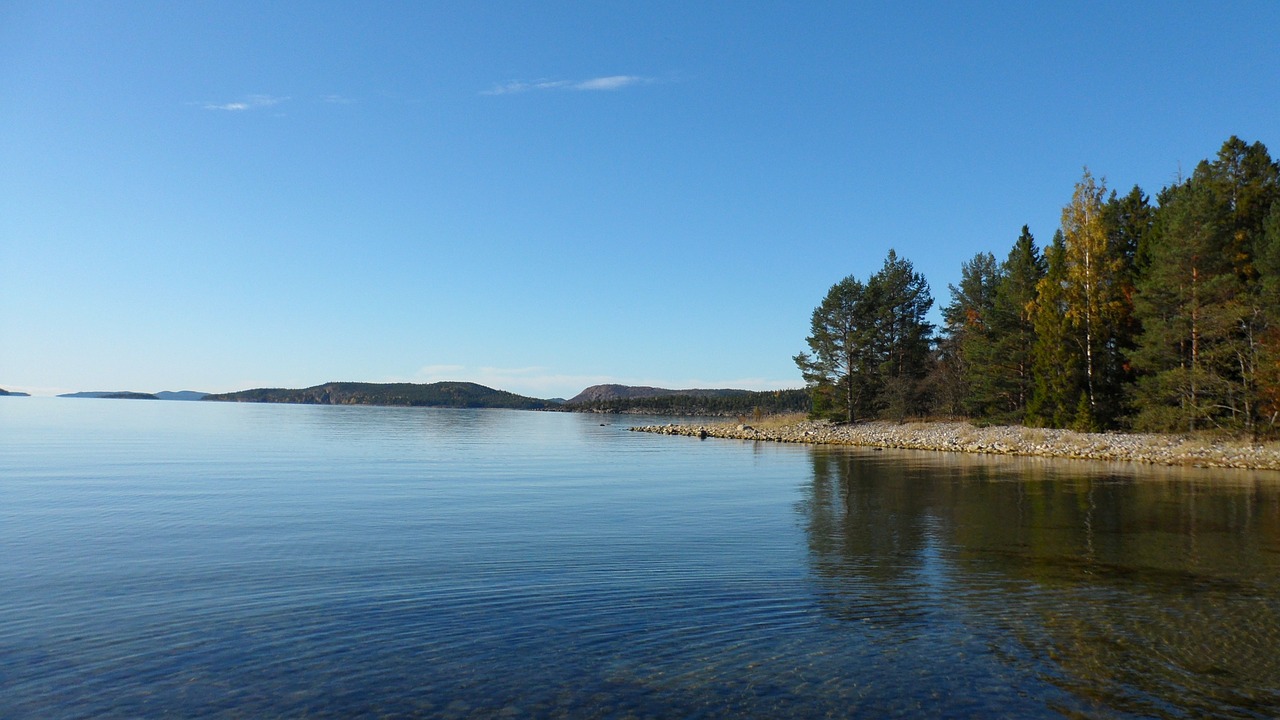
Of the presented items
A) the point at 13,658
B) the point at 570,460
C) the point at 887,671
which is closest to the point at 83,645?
the point at 13,658

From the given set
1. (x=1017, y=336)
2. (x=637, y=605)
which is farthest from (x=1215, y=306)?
(x=637, y=605)

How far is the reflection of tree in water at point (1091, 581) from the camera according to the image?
7324mm

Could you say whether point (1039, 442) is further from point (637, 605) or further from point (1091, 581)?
point (637, 605)

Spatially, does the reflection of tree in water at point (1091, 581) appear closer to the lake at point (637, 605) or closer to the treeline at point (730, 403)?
the lake at point (637, 605)

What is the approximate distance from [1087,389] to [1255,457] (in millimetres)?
13308

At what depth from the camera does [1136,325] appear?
43438 millimetres

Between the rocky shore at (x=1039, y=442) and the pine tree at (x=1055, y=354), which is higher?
the pine tree at (x=1055, y=354)

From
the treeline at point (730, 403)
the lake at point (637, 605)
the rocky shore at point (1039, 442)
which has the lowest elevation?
the lake at point (637, 605)

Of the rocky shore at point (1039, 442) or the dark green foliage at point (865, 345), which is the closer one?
the rocky shore at point (1039, 442)

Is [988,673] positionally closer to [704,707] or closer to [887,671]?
[887,671]

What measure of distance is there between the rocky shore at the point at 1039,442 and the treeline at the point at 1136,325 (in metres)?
1.47

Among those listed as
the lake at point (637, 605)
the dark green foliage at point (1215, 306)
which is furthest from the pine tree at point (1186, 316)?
the lake at point (637, 605)

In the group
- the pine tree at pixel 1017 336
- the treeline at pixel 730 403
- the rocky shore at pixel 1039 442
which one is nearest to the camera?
the rocky shore at pixel 1039 442

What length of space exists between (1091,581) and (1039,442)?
33135mm
